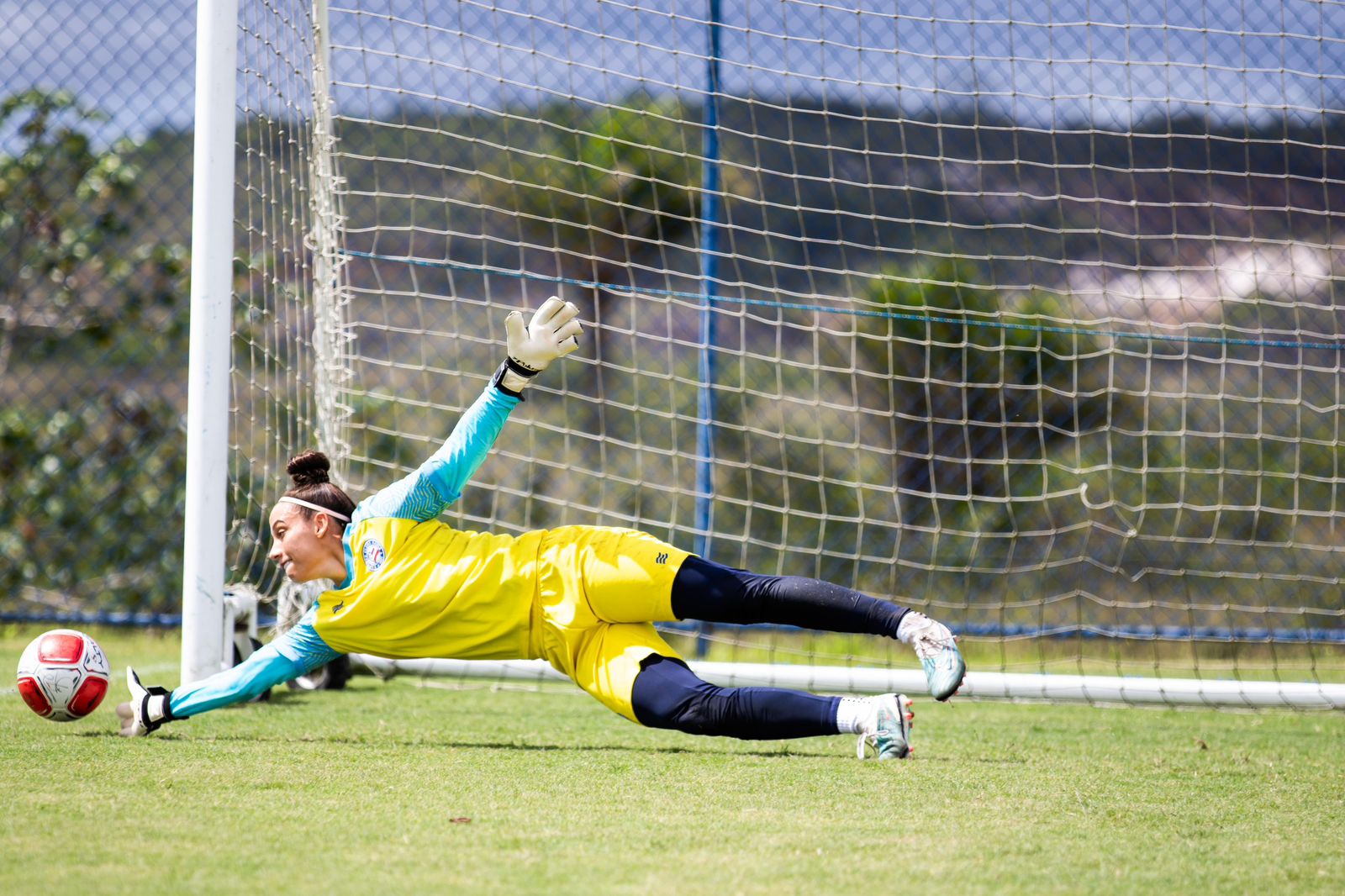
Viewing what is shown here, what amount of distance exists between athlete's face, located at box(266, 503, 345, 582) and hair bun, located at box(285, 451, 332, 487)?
0.12m

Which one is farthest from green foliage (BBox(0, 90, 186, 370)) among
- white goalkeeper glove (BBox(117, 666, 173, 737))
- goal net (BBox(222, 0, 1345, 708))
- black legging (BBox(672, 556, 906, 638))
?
black legging (BBox(672, 556, 906, 638))

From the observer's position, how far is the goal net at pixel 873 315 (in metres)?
5.38

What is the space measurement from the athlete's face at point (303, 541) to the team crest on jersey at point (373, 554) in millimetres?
187

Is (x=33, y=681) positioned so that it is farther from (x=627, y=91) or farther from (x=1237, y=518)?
(x=1237, y=518)

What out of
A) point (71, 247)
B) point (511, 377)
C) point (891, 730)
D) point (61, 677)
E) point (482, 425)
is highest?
point (71, 247)

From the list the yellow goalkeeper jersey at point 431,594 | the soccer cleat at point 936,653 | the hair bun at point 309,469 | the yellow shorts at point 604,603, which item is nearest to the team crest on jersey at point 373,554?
the yellow goalkeeper jersey at point 431,594

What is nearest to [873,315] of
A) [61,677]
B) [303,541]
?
[303,541]

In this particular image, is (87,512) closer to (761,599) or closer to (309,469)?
(309,469)

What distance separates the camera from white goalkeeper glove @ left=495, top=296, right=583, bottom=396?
373 cm

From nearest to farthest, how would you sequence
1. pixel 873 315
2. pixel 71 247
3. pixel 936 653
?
pixel 936 653
pixel 873 315
pixel 71 247

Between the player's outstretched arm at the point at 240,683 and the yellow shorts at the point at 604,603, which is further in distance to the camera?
the player's outstretched arm at the point at 240,683

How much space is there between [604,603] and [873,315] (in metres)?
2.49

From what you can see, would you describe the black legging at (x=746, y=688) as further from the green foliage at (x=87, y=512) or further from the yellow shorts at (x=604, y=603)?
the green foliage at (x=87, y=512)

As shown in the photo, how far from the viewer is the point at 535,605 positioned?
142 inches
